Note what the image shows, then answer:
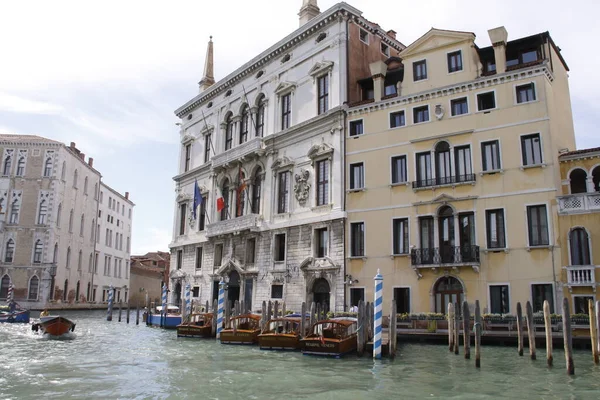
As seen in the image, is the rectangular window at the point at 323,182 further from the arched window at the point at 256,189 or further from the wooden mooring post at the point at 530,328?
the wooden mooring post at the point at 530,328

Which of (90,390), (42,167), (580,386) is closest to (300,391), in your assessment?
(90,390)

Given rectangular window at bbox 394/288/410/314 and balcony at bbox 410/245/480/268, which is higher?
balcony at bbox 410/245/480/268

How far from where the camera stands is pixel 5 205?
44094 mm

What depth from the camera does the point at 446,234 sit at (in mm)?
20234

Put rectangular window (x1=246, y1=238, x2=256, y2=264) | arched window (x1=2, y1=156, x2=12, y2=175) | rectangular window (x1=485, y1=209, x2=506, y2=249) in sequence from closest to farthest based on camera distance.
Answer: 1. rectangular window (x1=485, y1=209, x2=506, y2=249)
2. rectangular window (x1=246, y1=238, x2=256, y2=264)
3. arched window (x1=2, y1=156, x2=12, y2=175)

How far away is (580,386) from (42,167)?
1747 inches

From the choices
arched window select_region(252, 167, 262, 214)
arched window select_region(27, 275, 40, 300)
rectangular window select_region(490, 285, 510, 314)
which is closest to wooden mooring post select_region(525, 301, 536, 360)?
rectangular window select_region(490, 285, 510, 314)

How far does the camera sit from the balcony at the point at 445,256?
19.1m

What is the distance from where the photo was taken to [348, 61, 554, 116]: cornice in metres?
19.2

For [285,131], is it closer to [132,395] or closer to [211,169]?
[211,169]

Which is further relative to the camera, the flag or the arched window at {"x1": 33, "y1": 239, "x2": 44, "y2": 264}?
the arched window at {"x1": 33, "y1": 239, "x2": 44, "y2": 264}

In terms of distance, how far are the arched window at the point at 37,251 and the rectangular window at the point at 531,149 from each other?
38325mm

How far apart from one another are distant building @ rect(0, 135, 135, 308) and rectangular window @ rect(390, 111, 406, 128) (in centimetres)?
3258

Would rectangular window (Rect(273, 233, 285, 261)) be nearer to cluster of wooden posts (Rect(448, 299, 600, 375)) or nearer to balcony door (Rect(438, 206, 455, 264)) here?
balcony door (Rect(438, 206, 455, 264))
